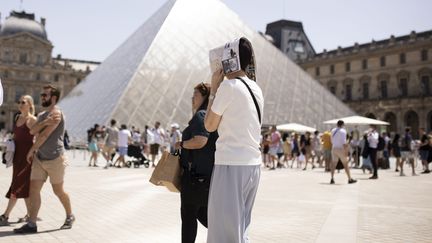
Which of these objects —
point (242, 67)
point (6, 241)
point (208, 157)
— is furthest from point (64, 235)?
point (242, 67)

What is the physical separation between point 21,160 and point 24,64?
237ft

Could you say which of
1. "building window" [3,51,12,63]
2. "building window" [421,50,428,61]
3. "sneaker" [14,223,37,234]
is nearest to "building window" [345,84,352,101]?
"building window" [421,50,428,61]

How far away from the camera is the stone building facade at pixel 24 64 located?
220ft

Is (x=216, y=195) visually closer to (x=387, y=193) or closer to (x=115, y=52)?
(x=387, y=193)

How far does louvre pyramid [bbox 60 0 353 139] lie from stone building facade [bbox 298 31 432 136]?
1077 inches

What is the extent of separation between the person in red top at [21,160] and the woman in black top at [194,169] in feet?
6.71

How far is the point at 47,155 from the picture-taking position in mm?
3828

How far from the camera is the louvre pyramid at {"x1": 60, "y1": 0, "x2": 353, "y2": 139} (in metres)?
17.2

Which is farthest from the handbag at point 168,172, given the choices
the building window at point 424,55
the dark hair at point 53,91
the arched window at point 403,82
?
the arched window at point 403,82

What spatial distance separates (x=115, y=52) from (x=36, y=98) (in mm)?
51214

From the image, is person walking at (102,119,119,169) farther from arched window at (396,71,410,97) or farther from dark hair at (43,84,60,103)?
arched window at (396,71,410,97)

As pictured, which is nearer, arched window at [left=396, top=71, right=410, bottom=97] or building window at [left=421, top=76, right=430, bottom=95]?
building window at [left=421, top=76, right=430, bottom=95]

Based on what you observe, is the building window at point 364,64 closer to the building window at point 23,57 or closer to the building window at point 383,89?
the building window at point 383,89

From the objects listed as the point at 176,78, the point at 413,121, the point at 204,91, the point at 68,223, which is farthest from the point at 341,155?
the point at 413,121
